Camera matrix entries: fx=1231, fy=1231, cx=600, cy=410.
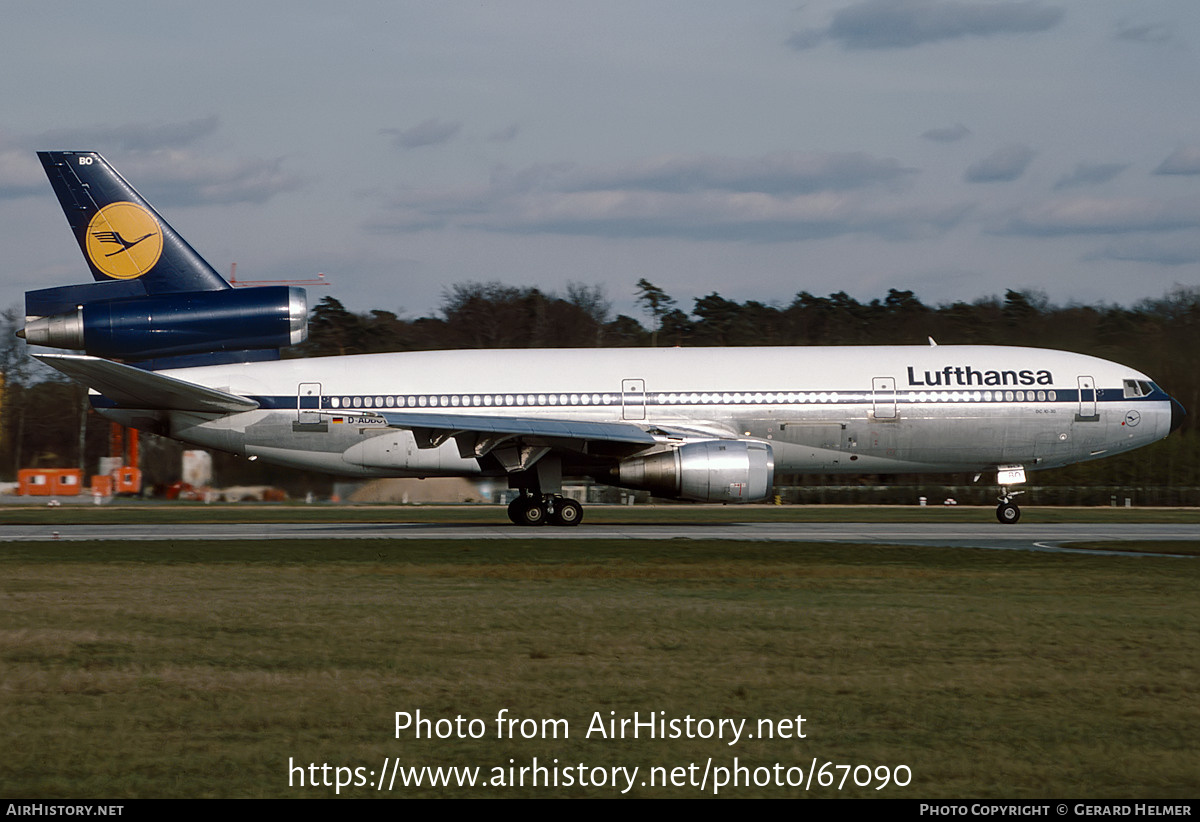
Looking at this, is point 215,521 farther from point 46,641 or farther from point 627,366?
point 46,641

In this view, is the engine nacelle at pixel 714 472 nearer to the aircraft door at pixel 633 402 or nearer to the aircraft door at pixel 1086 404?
the aircraft door at pixel 633 402

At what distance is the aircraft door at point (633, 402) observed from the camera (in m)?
26.3

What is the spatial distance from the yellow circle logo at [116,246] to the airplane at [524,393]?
0.03 metres

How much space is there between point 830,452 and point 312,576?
575 inches

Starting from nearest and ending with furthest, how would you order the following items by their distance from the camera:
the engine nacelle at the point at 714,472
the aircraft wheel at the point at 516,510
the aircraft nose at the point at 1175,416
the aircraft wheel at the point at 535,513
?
the engine nacelle at the point at 714,472 < the aircraft wheel at the point at 535,513 < the aircraft wheel at the point at 516,510 < the aircraft nose at the point at 1175,416

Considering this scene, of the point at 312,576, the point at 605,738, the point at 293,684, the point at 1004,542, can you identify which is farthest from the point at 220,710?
the point at 1004,542

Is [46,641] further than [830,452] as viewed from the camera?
No

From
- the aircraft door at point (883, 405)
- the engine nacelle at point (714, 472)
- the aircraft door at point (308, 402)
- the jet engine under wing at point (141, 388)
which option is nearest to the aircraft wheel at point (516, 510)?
the engine nacelle at point (714, 472)

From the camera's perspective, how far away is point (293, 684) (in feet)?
24.9

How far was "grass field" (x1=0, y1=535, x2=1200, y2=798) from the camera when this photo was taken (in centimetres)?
571

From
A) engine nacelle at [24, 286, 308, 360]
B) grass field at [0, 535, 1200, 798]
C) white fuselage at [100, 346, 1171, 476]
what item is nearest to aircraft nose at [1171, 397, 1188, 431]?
white fuselage at [100, 346, 1171, 476]

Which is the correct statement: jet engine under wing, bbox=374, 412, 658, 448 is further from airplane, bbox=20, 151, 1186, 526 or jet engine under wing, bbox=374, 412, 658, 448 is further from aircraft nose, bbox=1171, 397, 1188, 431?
aircraft nose, bbox=1171, 397, 1188, 431

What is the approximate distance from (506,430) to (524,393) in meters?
2.26

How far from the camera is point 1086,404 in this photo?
2688 centimetres
